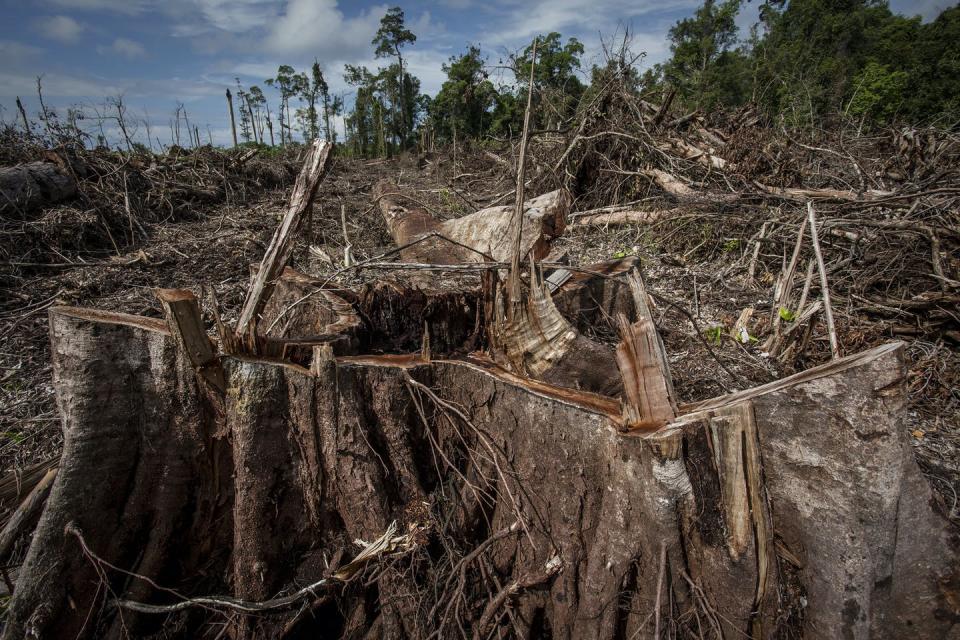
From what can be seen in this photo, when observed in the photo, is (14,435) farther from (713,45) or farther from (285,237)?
(713,45)

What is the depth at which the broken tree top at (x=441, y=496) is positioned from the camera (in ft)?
4.13

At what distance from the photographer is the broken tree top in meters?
1.26

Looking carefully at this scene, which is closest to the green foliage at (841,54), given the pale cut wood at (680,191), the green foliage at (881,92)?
the green foliage at (881,92)

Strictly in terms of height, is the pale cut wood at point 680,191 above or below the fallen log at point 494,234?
above

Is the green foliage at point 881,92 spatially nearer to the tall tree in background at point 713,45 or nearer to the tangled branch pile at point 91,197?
the tall tree in background at point 713,45

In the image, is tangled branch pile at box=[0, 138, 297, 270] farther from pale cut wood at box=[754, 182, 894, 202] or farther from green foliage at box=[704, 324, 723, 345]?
pale cut wood at box=[754, 182, 894, 202]

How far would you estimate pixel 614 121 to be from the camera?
5.96m

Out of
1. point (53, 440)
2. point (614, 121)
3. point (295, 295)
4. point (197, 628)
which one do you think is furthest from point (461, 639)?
point (614, 121)

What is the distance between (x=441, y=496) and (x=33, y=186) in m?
6.84

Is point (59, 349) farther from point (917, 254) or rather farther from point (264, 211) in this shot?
point (264, 211)

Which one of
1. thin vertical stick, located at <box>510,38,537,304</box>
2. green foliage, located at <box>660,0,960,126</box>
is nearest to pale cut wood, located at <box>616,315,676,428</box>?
thin vertical stick, located at <box>510,38,537,304</box>

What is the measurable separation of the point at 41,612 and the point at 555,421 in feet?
6.76

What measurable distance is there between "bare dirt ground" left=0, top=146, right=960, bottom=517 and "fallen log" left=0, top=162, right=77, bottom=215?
93 centimetres

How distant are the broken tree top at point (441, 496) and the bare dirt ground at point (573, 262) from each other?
1.77 ft
